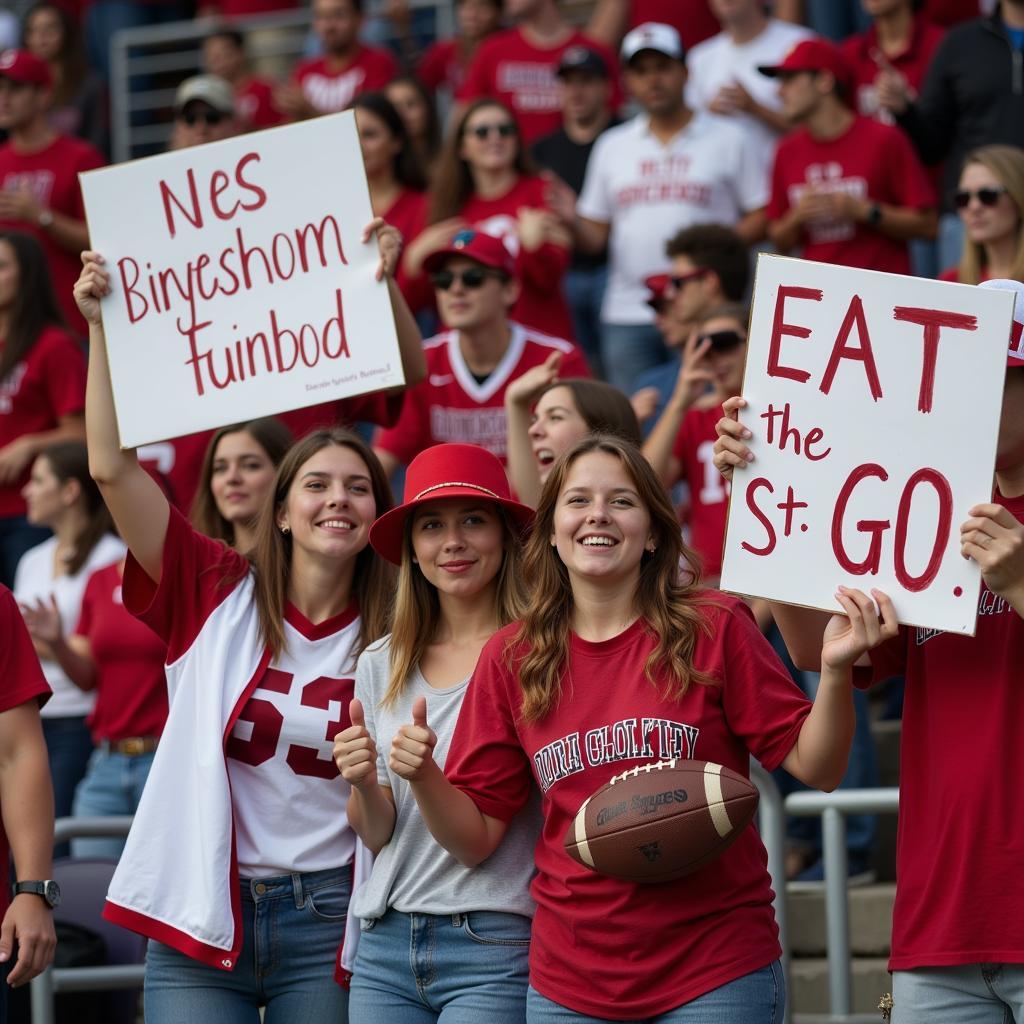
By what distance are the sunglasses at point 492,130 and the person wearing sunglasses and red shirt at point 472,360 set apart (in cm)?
160

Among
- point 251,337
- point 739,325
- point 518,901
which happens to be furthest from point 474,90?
point 518,901

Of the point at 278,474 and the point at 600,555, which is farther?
the point at 278,474

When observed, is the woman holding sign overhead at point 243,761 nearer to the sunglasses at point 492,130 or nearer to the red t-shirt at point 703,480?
the red t-shirt at point 703,480

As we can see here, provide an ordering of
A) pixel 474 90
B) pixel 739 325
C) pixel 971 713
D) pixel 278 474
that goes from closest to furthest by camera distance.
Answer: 1. pixel 971 713
2. pixel 278 474
3. pixel 739 325
4. pixel 474 90

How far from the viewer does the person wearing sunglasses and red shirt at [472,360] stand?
623 cm

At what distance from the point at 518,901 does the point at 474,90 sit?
6683 millimetres

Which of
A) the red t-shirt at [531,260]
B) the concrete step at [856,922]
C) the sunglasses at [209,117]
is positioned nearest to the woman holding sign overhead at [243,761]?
the concrete step at [856,922]

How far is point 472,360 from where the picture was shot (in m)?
6.42

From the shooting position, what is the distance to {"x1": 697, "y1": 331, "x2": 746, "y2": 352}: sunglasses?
6.00 m

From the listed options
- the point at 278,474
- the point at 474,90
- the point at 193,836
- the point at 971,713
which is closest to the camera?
the point at 971,713

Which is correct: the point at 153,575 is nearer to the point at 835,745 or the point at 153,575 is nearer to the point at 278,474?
the point at 278,474

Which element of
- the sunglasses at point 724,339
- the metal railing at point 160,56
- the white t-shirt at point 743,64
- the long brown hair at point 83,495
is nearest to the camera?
the sunglasses at point 724,339

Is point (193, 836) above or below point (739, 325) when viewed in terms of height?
below

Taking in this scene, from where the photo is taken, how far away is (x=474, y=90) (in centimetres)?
979
